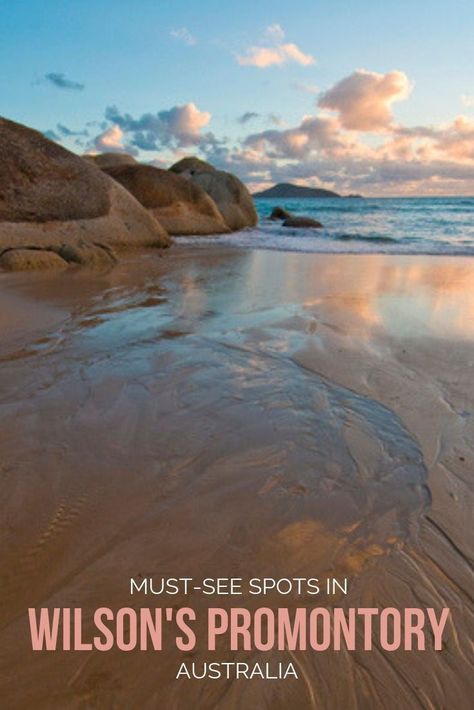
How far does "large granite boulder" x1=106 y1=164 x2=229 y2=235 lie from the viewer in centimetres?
1616

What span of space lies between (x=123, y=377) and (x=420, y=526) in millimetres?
2040

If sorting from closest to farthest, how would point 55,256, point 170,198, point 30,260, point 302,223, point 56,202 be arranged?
point 30,260, point 55,256, point 56,202, point 170,198, point 302,223

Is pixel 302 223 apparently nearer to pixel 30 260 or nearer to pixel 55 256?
pixel 55 256

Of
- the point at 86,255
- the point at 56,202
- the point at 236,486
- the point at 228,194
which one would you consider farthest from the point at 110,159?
the point at 236,486

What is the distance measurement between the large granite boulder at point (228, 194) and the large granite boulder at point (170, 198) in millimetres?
2331

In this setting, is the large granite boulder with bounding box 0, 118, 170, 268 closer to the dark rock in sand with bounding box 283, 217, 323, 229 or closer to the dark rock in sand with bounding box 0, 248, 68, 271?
the dark rock in sand with bounding box 0, 248, 68, 271

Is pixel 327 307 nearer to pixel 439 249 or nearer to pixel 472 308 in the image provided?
pixel 472 308

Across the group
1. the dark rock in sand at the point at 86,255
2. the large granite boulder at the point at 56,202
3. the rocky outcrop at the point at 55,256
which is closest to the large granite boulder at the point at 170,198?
the large granite boulder at the point at 56,202

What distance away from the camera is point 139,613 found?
1.42 meters

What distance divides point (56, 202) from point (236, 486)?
10.2 metres

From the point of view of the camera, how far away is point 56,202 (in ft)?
34.8

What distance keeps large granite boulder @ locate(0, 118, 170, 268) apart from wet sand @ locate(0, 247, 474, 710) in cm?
603

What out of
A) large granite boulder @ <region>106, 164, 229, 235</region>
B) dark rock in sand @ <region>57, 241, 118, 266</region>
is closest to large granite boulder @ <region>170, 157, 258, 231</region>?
large granite boulder @ <region>106, 164, 229, 235</region>

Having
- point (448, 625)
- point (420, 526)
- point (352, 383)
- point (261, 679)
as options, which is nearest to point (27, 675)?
point (261, 679)
